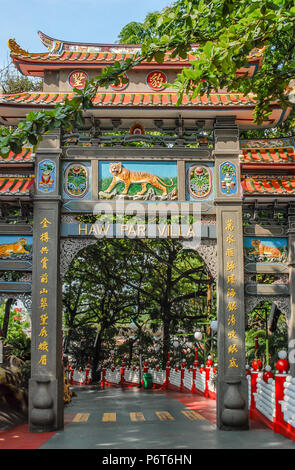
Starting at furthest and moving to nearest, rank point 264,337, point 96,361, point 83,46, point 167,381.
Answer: point 96,361, point 167,381, point 264,337, point 83,46

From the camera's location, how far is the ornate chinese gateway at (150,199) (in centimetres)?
831

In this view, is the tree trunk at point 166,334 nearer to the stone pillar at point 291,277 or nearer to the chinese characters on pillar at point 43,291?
the stone pillar at point 291,277

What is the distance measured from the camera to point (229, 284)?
8.40m

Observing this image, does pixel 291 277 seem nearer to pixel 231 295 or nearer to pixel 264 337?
pixel 231 295

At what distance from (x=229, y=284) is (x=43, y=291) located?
9.88 ft

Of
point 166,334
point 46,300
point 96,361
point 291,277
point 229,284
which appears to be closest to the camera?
point 46,300

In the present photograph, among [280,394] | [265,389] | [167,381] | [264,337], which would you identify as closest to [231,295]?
[280,394]

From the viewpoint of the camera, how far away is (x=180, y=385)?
55.2ft

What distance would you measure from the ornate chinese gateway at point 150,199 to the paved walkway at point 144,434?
24.4 inches

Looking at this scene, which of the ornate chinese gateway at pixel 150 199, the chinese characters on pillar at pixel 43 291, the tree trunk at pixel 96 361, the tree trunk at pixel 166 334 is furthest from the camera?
the tree trunk at pixel 96 361

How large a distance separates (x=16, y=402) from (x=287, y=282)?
5.07m

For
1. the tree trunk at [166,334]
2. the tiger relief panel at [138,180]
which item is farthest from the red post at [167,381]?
the tiger relief panel at [138,180]

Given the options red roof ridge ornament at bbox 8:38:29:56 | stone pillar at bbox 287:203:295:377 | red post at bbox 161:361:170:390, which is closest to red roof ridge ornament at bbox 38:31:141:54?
red roof ridge ornament at bbox 8:38:29:56
